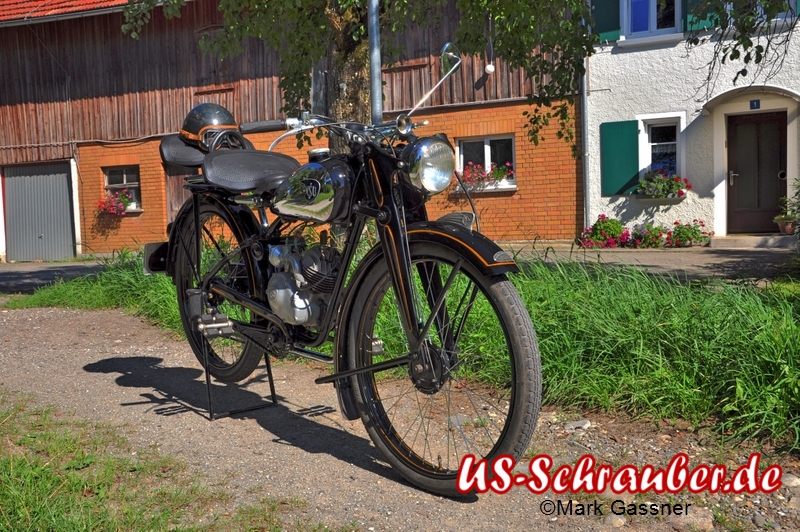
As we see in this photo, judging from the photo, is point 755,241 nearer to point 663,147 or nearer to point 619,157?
point 663,147

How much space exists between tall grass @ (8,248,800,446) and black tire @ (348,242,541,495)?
0.39 metres

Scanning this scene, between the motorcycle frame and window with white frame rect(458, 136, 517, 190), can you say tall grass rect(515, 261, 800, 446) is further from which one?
window with white frame rect(458, 136, 517, 190)

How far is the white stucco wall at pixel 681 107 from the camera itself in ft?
48.4

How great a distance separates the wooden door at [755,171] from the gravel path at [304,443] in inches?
476

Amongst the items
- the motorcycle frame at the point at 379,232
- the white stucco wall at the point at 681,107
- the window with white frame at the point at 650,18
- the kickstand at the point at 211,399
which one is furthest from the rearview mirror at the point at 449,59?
the window with white frame at the point at 650,18

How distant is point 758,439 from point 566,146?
42.9 ft

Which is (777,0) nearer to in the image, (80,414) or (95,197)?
(80,414)

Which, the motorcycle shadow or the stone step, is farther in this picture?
the stone step

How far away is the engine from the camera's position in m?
3.65

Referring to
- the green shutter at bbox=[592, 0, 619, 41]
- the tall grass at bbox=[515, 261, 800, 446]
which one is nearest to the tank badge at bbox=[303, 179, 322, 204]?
the tall grass at bbox=[515, 261, 800, 446]

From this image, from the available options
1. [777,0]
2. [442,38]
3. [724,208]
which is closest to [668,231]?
[724,208]

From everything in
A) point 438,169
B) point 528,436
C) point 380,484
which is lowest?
point 380,484

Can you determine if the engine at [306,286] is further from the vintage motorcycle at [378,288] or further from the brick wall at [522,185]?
the brick wall at [522,185]

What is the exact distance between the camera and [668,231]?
1530cm
